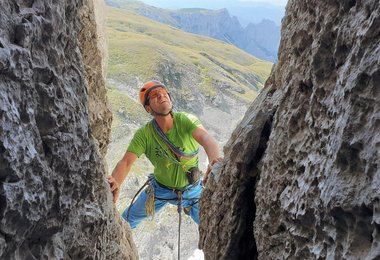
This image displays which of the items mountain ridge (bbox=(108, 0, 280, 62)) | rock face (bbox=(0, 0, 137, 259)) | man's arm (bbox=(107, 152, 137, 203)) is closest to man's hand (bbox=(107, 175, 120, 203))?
man's arm (bbox=(107, 152, 137, 203))

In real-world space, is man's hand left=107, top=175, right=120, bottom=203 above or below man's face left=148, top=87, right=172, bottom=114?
below

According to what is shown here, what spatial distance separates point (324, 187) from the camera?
3.72m

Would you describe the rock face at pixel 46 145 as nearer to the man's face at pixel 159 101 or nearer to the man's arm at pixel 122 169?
the man's arm at pixel 122 169

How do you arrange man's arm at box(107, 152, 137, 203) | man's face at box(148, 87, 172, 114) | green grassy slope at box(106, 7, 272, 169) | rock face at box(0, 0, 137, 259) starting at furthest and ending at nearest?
green grassy slope at box(106, 7, 272, 169) < man's face at box(148, 87, 172, 114) < man's arm at box(107, 152, 137, 203) < rock face at box(0, 0, 137, 259)

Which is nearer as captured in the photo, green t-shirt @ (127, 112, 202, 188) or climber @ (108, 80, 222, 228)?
climber @ (108, 80, 222, 228)

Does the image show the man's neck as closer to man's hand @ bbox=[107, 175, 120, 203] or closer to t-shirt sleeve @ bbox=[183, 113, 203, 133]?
t-shirt sleeve @ bbox=[183, 113, 203, 133]

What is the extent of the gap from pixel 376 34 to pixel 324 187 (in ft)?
4.42

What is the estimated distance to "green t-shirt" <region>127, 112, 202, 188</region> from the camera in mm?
8070

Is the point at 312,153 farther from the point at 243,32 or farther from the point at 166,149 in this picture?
the point at 243,32

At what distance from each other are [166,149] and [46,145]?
4082mm

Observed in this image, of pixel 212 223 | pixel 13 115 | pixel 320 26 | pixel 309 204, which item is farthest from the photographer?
pixel 212 223

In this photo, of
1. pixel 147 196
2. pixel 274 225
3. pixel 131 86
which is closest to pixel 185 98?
pixel 131 86

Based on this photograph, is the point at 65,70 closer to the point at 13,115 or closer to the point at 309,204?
the point at 13,115

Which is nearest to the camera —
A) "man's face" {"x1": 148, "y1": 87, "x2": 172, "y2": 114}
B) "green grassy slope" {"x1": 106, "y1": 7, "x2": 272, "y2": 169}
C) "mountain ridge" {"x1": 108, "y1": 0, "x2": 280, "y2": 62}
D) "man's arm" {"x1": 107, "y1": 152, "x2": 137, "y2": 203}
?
"man's arm" {"x1": 107, "y1": 152, "x2": 137, "y2": 203}
